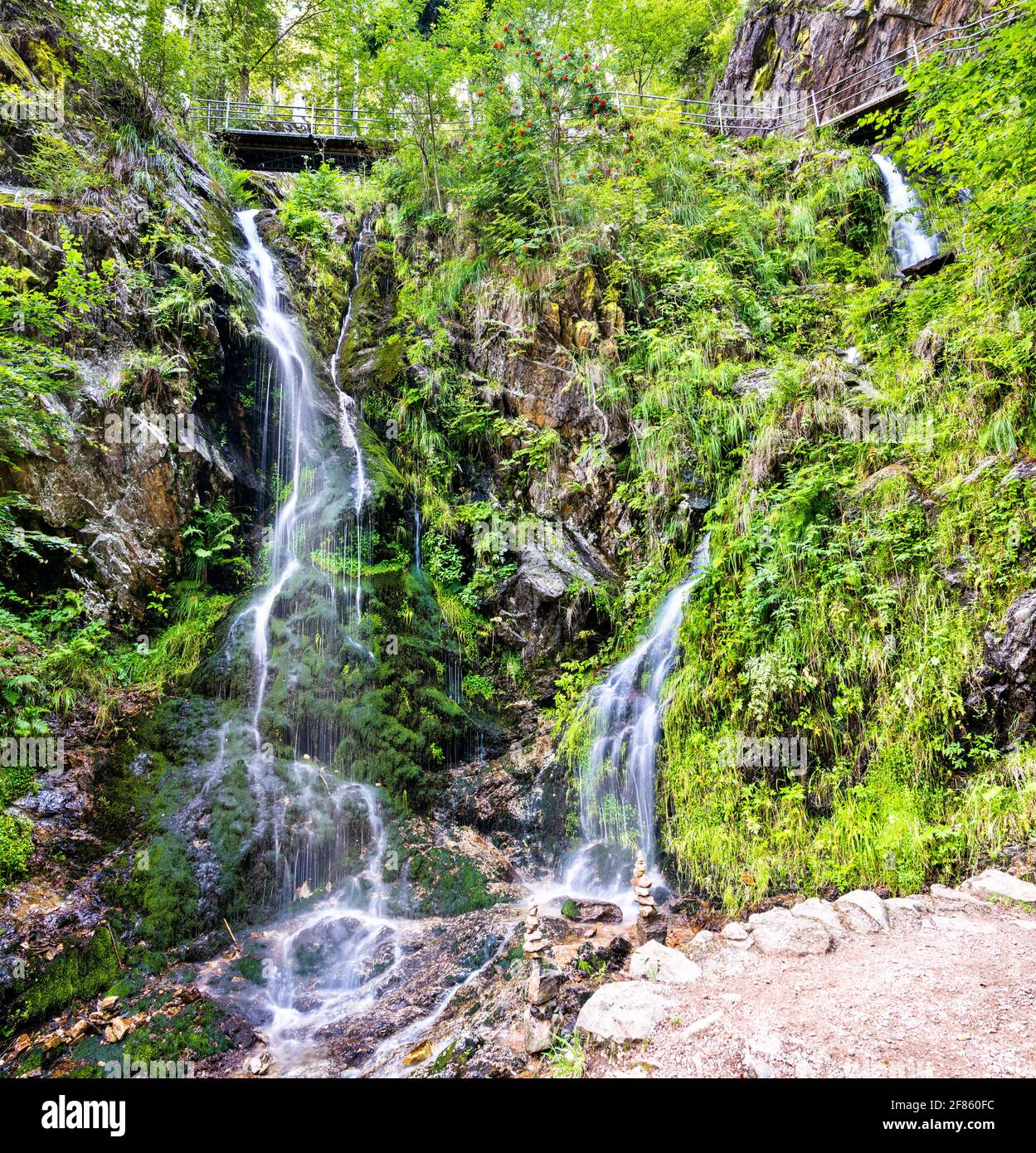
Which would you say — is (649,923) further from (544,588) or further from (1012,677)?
(544,588)

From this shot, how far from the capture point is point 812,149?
12.6 m

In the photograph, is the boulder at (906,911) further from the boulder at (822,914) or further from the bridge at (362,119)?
the bridge at (362,119)

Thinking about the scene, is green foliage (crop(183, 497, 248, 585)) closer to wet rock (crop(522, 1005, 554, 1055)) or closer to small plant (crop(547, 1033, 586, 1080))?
wet rock (crop(522, 1005, 554, 1055))

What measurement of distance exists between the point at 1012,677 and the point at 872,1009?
3.29 m

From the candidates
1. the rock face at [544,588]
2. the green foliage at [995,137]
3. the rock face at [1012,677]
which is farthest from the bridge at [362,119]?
the rock face at [1012,677]

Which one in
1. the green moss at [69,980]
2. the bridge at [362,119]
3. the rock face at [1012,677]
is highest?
the bridge at [362,119]

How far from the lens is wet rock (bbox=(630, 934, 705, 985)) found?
3805 millimetres

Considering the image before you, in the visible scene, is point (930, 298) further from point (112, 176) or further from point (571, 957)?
point (112, 176)

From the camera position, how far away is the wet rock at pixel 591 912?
562 centimetres

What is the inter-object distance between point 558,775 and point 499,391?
21.4 feet

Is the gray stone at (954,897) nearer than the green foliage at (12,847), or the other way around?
the gray stone at (954,897)

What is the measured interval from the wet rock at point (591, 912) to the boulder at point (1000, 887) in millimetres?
2988

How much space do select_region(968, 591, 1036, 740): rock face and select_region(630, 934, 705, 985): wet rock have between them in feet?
10.9
